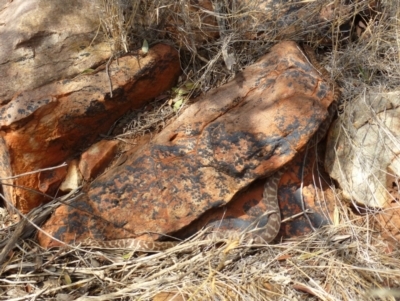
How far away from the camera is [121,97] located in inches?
142

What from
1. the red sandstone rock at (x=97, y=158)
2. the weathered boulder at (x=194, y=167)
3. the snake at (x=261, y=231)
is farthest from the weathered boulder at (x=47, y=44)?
the snake at (x=261, y=231)

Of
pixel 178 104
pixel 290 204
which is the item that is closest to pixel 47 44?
pixel 178 104

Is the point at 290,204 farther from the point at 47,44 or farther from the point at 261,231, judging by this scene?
the point at 47,44

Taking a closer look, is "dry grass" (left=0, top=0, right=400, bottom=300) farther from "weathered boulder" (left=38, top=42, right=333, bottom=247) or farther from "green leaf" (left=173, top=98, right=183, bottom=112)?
"weathered boulder" (left=38, top=42, right=333, bottom=247)

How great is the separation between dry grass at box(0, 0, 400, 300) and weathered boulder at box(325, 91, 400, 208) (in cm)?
14

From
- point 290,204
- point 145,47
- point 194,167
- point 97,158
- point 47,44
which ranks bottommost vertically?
point 290,204

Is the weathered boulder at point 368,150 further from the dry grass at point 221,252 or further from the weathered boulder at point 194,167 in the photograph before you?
the weathered boulder at point 194,167

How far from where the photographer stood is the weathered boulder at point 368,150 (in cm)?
321

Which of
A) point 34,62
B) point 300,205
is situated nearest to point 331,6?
point 300,205

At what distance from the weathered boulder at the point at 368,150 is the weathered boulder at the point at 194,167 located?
0.30m

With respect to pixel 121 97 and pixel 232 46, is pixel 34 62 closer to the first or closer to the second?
pixel 121 97

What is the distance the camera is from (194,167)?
3.27 metres

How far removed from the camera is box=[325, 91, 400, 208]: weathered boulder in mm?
3211

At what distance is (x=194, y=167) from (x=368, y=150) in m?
1.37
